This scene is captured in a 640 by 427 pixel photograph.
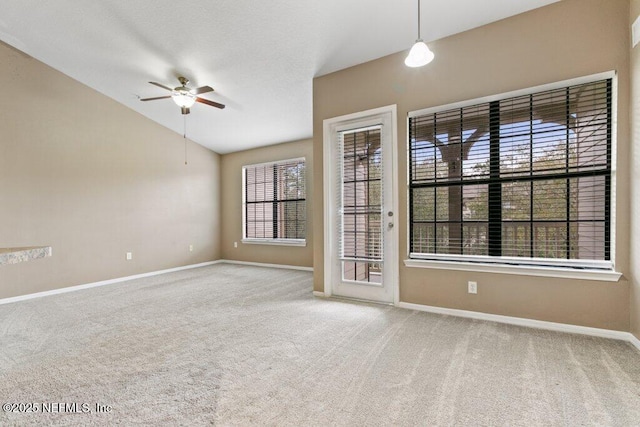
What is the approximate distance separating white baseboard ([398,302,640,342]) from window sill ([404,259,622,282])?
0.42m

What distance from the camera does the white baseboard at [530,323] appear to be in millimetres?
2441

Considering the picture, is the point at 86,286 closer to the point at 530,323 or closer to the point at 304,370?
the point at 304,370

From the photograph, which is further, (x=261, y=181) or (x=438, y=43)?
(x=261, y=181)

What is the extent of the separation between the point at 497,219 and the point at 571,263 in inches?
26.5

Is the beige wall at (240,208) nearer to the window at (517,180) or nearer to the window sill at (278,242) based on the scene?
the window sill at (278,242)

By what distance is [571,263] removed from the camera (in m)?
2.61

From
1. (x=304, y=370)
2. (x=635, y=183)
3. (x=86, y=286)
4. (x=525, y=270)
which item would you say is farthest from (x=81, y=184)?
(x=635, y=183)

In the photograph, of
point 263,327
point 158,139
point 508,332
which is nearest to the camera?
point 508,332

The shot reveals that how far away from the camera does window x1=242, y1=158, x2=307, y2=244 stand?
19.2 feet

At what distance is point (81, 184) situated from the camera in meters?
4.48

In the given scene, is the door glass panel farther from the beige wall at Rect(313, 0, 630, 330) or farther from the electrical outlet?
the electrical outlet

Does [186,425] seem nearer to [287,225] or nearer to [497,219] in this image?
[497,219]

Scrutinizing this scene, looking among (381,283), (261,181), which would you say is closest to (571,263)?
(381,283)

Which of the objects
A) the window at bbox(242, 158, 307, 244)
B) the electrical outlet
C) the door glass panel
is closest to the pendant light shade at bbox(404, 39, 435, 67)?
the door glass panel
